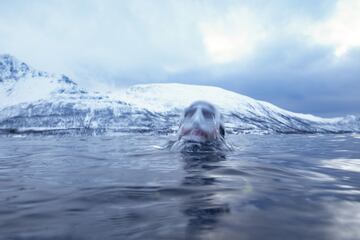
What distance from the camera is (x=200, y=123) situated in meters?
12.3

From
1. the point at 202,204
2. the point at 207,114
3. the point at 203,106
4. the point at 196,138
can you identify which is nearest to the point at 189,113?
the point at 203,106

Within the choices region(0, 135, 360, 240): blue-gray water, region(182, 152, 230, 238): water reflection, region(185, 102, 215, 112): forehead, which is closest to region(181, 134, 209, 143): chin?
region(185, 102, 215, 112): forehead

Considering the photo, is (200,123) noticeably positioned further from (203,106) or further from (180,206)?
(180,206)

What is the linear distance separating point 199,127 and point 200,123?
0.16m

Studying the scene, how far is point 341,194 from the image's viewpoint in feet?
17.6

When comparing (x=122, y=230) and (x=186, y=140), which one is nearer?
(x=122, y=230)

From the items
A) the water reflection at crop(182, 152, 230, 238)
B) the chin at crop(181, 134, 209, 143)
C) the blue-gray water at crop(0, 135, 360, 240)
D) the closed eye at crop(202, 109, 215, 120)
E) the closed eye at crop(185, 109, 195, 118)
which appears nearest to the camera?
the blue-gray water at crop(0, 135, 360, 240)

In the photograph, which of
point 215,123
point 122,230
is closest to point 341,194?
point 122,230

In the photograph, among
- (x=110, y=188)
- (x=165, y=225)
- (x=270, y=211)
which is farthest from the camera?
(x=110, y=188)

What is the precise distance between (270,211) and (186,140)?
28.1 ft

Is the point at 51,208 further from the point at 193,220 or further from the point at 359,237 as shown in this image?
the point at 359,237

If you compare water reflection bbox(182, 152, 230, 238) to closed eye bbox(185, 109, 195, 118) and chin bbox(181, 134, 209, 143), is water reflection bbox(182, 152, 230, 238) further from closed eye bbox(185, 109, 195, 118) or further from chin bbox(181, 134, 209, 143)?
closed eye bbox(185, 109, 195, 118)

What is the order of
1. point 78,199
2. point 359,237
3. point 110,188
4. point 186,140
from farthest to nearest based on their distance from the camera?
point 186,140, point 110,188, point 78,199, point 359,237

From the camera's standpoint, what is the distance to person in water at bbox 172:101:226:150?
12336 millimetres
